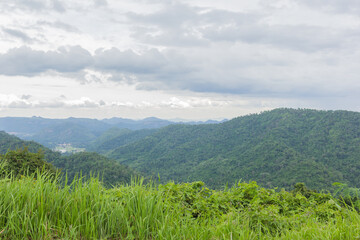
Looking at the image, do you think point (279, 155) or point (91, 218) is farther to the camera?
point (279, 155)

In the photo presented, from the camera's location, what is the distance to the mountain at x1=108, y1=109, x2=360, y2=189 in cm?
9525

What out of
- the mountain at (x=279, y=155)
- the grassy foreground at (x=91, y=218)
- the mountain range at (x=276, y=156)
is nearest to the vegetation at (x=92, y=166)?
the mountain range at (x=276, y=156)

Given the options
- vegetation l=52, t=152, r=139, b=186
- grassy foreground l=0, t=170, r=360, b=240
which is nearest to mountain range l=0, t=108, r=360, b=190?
vegetation l=52, t=152, r=139, b=186

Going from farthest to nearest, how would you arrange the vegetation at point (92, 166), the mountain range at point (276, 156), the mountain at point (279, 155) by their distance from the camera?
1. the mountain at point (279, 155)
2. the mountain range at point (276, 156)
3. the vegetation at point (92, 166)

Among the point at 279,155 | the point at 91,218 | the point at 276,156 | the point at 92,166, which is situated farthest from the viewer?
the point at 279,155

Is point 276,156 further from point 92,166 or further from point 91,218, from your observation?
A: point 91,218

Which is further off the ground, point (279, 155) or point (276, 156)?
point (279, 155)

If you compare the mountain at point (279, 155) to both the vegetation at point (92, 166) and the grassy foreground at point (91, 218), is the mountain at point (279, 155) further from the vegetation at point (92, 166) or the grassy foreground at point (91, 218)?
the grassy foreground at point (91, 218)

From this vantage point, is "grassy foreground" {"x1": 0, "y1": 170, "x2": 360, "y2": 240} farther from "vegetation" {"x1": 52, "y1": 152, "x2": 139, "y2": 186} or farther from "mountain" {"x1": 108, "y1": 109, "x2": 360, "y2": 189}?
"vegetation" {"x1": 52, "y1": 152, "x2": 139, "y2": 186}

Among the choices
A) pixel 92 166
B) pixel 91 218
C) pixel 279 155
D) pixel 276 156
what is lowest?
pixel 92 166

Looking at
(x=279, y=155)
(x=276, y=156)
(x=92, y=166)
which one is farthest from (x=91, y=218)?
(x=279, y=155)

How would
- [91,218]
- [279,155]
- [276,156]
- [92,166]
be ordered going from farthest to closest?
[279,155] < [276,156] < [92,166] < [91,218]

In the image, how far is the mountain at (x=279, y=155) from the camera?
9525 centimetres

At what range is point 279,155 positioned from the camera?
396 feet
